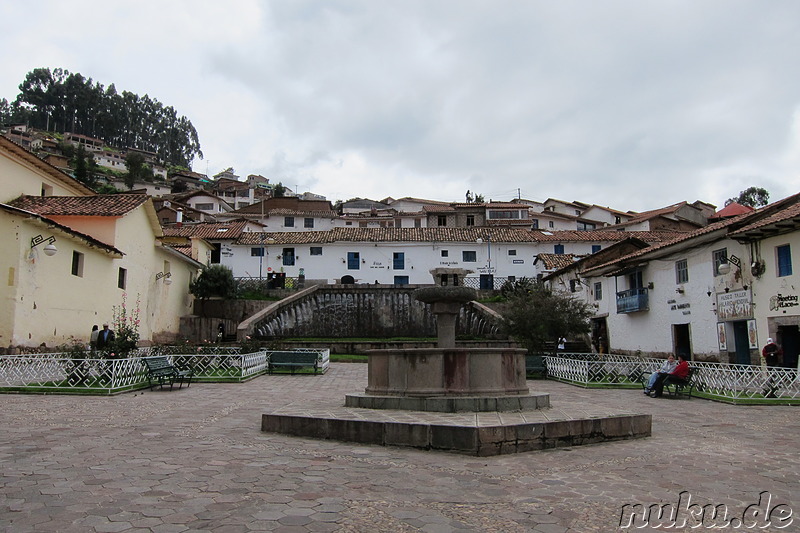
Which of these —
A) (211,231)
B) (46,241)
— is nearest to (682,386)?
(46,241)

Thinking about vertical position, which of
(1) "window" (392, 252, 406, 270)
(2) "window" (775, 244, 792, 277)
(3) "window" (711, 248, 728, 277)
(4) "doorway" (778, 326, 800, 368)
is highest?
(1) "window" (392, 252, 406, 270)

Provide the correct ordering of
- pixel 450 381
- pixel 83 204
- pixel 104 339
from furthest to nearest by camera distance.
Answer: pixel 83 204 < pixel 104 339 < pixel 450 381

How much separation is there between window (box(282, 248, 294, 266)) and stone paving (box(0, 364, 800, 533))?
119 feet

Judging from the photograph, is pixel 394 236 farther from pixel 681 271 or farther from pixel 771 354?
pixel 771 354

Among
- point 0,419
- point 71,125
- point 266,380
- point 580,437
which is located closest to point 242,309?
point 266,380

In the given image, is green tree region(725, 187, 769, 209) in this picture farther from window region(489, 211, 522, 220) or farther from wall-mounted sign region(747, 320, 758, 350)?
wall-mounted sign region(747, 320, 758, 350)

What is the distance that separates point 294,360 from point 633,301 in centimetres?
1564

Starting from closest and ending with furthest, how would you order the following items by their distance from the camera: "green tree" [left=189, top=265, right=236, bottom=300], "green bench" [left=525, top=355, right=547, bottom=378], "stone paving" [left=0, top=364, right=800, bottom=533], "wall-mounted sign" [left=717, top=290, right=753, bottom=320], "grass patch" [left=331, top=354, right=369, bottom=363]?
"stone paving" [left=0, top=364, right=800, bottom=533] → "wall-mounted sign" [left=717, top=290, right=753, bottom=320] → "green bench" [left=525, top=355, right=547, bottom=378] → "grass patch" [left=331, top=354, right=369, bottom=363] → "green tree" [left=189, top=265, right=236, bottom=300]

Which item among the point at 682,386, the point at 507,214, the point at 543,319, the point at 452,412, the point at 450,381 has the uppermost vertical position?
the point at 507,214

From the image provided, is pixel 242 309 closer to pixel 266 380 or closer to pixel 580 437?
pixel 266 380

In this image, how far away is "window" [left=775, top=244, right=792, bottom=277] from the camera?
1666 centimetres

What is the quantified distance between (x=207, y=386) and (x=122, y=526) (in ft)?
39.1

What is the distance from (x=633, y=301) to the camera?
85.3 feet

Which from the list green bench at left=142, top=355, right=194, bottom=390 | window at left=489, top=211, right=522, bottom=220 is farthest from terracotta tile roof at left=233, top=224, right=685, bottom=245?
green bench at left=142, top=355, right=194, bottom=390
